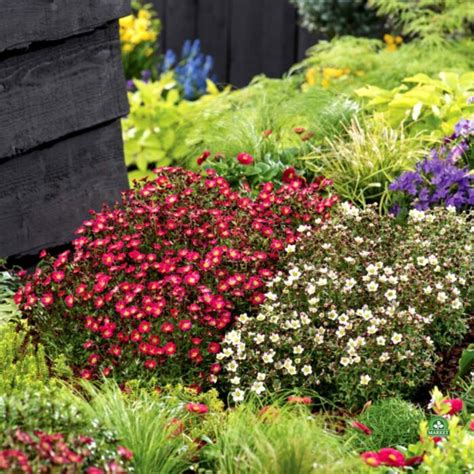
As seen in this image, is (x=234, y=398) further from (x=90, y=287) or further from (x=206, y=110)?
(x=206, y=110)

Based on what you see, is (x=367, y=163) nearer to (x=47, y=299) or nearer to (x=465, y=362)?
(x=465, y=362)

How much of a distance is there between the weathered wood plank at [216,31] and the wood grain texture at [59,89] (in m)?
7.68

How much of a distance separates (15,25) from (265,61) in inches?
311

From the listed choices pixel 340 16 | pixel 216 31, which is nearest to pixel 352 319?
pixel 340 16

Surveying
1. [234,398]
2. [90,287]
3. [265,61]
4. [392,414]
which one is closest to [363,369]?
[392,414]

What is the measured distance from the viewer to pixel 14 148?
4.95 m

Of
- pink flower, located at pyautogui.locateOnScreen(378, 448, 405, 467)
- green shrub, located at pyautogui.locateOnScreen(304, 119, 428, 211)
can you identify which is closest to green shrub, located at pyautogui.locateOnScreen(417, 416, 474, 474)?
pink flower, located at pyautogui.locateOnScreen(378, 448, 405, 467)

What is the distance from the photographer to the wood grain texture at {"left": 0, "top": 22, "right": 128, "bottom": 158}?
493cm

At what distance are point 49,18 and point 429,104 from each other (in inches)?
95.7

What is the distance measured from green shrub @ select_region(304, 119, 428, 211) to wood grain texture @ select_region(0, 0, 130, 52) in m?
1.45

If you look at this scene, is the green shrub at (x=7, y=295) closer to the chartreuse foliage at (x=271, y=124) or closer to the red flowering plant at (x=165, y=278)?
the red flowering plant at (x=165, y=278)

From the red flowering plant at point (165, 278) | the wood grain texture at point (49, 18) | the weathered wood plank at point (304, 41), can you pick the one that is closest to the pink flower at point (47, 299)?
the red flowering plant at point (165, 278)

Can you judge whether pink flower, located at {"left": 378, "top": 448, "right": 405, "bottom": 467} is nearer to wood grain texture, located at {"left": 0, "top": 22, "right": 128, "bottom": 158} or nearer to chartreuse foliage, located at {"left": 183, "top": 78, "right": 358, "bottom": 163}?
wood grain texture, located at {"left": 0, "top": 22, "right": 128, "bottom": 158}

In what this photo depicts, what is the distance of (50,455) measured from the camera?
2564 millimetres
